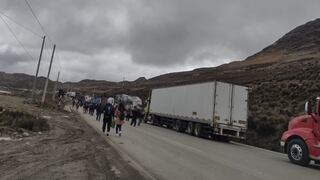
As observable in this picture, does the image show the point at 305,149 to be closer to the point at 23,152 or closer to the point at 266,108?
the point at 23,152

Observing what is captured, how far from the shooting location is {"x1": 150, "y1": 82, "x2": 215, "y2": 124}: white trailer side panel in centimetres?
2872

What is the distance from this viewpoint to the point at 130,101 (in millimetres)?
53875

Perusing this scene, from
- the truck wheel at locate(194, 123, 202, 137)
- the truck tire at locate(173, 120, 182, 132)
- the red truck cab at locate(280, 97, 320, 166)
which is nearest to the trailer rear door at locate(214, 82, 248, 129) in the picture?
the truck wheel at locate(194, 123, 202, 137)

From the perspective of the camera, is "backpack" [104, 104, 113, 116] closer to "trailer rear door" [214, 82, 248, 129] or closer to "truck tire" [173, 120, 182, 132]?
"trailer rear door" [214, 82, 248, 129]

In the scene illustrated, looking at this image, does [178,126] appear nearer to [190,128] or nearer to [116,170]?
[190,128]

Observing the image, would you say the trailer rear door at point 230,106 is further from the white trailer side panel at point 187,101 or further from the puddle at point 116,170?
the puddle at point 116,170

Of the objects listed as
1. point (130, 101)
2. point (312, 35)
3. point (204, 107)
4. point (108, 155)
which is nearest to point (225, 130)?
point (204, 107)

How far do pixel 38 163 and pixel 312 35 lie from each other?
157 metres

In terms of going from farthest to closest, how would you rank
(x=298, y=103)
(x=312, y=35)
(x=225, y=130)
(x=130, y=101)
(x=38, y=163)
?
(x=312, y=35)
(x=130, y=101)
(x=298, y=103)
(x=225, y=130)
(x=38, y=163)

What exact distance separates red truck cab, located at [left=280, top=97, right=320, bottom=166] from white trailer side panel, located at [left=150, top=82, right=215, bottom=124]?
1154cm

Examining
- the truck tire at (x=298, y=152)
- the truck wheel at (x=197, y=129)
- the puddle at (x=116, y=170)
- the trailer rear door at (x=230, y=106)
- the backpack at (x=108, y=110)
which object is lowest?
the puddle at (x=116, y=170)

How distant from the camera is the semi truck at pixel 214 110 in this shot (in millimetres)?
27672

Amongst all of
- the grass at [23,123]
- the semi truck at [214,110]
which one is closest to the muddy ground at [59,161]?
the grass at [23,123]

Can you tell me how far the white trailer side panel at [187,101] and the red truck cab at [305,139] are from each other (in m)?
11.5
